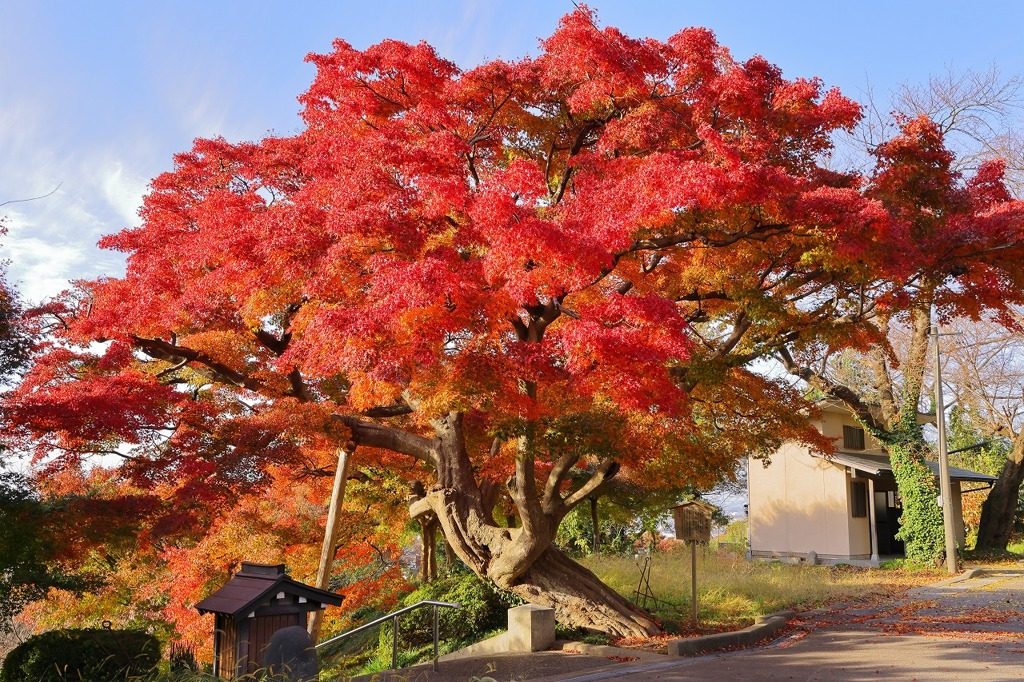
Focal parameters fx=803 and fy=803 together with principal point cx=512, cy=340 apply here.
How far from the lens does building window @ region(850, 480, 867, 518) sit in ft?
90.2

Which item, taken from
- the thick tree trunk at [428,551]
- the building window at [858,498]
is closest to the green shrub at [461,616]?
the thick tree trunk at [428,551]

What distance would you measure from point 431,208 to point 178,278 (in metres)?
5.25

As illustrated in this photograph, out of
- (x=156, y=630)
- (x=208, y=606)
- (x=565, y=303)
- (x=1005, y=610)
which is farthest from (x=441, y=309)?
(x=156, y=630)

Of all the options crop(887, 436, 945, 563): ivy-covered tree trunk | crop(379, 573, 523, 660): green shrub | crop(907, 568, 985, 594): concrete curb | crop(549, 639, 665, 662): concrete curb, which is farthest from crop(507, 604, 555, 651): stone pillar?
crop(887, 436, 945, 563): ivy-covered tree trunk

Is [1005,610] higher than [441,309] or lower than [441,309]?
lower

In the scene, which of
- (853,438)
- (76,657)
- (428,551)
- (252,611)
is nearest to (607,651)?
(252,611)

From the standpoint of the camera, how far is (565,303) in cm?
1305

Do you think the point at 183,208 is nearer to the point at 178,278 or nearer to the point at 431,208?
the point at 178,278

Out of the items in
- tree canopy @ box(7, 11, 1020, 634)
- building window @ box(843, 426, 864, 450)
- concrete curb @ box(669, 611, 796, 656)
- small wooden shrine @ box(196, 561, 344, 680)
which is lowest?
concrete curb @ box(669, 611, 796, 656)

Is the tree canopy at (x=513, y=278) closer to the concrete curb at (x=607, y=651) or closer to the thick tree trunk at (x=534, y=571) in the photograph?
the thick tree trunk at (x=534, y=571)

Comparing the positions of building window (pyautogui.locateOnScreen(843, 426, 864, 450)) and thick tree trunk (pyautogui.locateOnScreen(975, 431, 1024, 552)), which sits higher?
building window (pyautogui.locateOnScreen(843, 426, 864, 450))

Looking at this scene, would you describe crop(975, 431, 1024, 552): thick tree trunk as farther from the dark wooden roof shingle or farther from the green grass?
the dark wooden roof shingle

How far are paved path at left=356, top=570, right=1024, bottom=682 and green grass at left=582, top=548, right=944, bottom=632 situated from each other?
1417 millimetres

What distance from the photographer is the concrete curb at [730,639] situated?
11.5 meters
